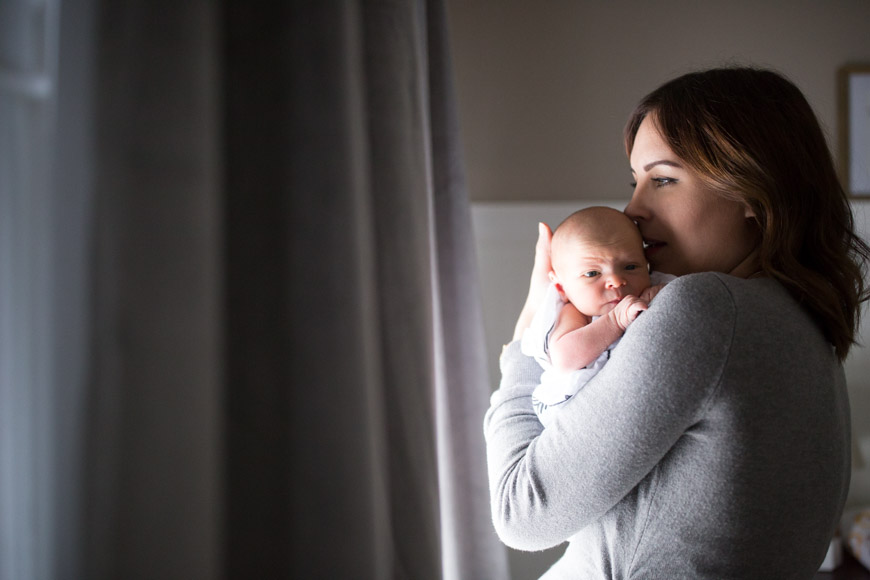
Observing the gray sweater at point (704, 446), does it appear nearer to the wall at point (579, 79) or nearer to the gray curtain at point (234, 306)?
the gray curtain at point (234, 306)

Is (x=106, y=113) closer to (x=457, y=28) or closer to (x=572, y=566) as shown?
(x=572, y=566)

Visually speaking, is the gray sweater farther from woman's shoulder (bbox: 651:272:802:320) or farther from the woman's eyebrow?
the woman's eyebrow

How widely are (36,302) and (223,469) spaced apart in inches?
6.5

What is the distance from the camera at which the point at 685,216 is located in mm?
911

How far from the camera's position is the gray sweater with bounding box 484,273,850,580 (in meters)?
0.66

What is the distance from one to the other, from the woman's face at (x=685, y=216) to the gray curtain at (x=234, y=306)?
1.69 ft

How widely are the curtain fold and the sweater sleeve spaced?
0.78 feet

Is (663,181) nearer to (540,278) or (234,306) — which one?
(540,278)

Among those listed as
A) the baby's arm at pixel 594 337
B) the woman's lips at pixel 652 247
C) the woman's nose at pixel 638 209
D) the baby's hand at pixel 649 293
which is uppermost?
the woman's nose at pixel 638 209

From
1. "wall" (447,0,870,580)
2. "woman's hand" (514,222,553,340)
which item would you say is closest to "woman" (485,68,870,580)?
"woman's hand" (514,222,553,340)

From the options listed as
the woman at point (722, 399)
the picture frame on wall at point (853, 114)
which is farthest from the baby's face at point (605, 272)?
the picture frame on wall at point (853, 114)

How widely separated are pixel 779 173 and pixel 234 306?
81cm

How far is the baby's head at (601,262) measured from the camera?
92 centimetres

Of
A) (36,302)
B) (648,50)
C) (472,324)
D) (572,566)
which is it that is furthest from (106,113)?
(648,50)
